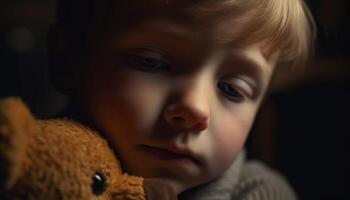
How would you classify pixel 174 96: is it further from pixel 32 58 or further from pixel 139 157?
pixel 32 58

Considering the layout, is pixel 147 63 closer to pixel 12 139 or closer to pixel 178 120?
pixel 178 120

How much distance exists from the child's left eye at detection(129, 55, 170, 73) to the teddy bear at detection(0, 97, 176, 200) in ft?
0.38

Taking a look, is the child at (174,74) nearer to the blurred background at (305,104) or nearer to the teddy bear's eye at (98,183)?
the teddy bear's eye at (98,183)

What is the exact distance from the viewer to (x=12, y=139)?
18.2 inches

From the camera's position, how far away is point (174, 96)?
65cm

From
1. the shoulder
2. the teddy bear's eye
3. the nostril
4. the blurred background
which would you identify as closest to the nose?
the nostril

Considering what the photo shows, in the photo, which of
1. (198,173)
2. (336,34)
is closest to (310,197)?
(336,34)

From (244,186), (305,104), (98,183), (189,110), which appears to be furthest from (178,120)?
(305,104)

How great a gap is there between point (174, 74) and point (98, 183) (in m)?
0.18

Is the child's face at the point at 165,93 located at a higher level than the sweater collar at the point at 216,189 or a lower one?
higher

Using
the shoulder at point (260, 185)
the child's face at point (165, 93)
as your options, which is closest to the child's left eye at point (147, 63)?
the child's face at point (165, 93)

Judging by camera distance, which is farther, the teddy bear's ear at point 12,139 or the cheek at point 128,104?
the cheek at point 128,104

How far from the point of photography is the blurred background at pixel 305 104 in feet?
3.92

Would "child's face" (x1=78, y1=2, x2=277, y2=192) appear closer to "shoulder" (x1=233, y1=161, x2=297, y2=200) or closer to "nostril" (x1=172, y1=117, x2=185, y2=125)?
"nostril" (x1=172, y1=117, x2=185, y2=125)
